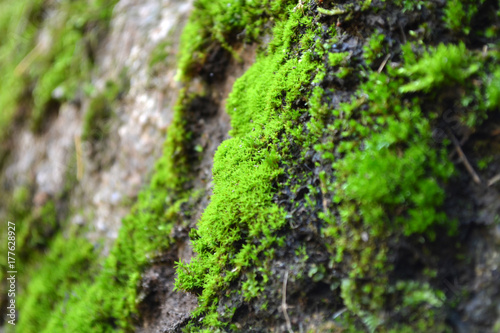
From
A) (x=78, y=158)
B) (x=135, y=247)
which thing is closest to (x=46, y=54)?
(x=78, y=158)

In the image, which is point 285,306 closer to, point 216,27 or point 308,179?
point 308,179

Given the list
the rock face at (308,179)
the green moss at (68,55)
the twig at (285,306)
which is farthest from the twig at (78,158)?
the twig at (285,306)

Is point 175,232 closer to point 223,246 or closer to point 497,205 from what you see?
point 223,246

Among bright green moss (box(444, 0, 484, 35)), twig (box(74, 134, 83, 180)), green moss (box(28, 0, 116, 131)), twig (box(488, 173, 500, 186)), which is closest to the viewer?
twig (box(488, 173, 500, 186))

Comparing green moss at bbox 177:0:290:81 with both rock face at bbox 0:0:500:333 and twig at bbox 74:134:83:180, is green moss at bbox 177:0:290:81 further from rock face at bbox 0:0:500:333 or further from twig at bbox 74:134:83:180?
twig at bbox 74:134:83:180

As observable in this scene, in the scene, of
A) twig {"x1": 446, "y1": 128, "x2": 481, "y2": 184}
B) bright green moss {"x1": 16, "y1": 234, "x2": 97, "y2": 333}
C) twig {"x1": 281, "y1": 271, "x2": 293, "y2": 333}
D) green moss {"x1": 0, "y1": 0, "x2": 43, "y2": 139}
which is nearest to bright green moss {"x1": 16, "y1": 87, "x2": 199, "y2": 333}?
bright green moss {"x1": 16, "y1": 234, "x2": 97, "y2": 333}

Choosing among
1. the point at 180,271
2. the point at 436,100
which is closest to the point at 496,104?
the point at 436,100

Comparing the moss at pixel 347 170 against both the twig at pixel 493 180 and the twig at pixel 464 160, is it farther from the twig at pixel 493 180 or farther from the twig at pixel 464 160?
the twig at pixel 493 180

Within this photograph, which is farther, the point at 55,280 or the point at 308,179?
the point at 55,280
